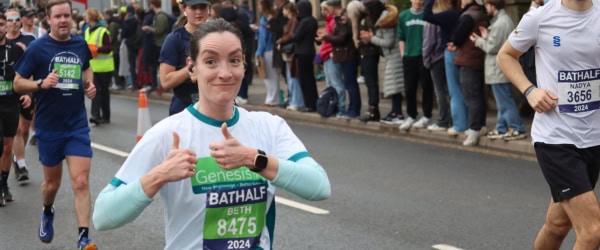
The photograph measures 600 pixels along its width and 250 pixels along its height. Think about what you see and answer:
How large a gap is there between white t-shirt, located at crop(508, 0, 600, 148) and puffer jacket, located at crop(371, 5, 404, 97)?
915cm

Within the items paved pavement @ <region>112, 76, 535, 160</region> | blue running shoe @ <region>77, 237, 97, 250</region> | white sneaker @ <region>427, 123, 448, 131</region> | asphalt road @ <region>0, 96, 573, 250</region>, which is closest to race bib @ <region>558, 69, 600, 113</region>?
asphalt road @ <region>0, 96, 573, 250</region>

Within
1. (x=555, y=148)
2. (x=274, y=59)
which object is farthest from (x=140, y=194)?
(x=274, y=59)

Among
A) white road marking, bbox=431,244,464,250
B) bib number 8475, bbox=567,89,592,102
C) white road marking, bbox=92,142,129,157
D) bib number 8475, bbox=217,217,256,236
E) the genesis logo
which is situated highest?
the genesis logo

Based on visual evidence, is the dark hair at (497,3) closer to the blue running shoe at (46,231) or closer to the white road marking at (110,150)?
the white road marking at (110,150)

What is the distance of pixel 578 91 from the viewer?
19.1 feet

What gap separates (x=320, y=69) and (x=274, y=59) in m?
5.08

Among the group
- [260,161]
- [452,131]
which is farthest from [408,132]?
[260,161]

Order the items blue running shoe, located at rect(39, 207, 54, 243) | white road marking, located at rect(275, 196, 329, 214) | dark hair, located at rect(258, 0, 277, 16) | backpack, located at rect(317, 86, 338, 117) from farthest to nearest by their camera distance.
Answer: dark hair, located at rect(258, 0, 277, 16) < backpack, located at rect(317, 86, 338, 117) < white road marking, located at rect(275, 196, 329, 214) < blue running shoe, located at rect(39, 207, 54, 243)

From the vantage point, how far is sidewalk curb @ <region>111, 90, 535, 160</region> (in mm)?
12914

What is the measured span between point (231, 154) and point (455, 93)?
10.6 m

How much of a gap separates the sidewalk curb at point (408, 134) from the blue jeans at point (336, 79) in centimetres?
31

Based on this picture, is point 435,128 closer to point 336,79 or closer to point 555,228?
point 336,79

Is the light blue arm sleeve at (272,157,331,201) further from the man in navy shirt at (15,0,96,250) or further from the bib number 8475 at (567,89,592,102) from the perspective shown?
the man in navy shirt at (15,0,96,250)

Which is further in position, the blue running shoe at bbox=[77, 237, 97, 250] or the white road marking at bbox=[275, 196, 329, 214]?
the white road marking at bbox=[275, 196, 329, 214]
